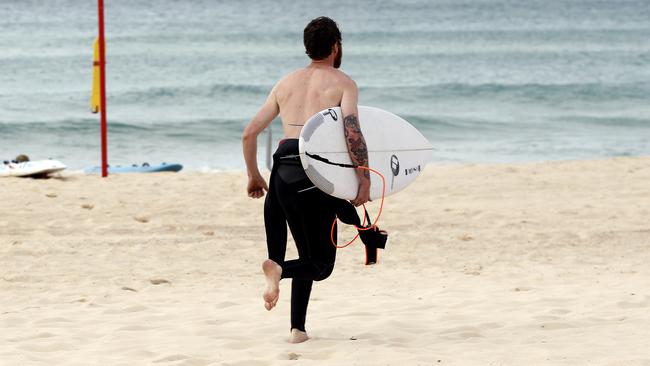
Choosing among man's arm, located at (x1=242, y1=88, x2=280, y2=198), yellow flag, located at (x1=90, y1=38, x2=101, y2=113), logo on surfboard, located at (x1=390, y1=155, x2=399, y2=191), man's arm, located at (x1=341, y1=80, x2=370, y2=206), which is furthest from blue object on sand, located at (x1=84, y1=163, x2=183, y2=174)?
man's arm, located at (x1=341, y1=80, x2=370, y2=206)

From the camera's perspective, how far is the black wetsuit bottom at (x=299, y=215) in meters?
4.17

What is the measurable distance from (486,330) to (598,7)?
70601 millimetres

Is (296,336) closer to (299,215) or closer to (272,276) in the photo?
(272,276)

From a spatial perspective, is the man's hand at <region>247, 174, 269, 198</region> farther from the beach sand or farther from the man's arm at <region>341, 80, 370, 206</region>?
the beach sand

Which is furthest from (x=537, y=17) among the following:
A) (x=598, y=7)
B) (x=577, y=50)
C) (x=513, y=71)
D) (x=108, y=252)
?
(x=108, y=252)

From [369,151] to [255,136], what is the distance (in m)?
0.50

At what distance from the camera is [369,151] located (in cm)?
430

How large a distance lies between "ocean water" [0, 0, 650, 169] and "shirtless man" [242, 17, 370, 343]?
11.2 meters

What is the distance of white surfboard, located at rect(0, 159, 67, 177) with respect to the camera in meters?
10.3

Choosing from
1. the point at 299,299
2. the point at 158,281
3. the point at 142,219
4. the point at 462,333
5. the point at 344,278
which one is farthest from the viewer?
the point at 142,219

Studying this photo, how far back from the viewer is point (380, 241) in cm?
430

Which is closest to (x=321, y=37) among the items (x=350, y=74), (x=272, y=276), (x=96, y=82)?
(x=272, y=276)

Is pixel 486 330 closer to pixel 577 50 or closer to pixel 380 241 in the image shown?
pixel 380 241

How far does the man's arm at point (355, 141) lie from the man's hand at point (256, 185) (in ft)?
1.34
